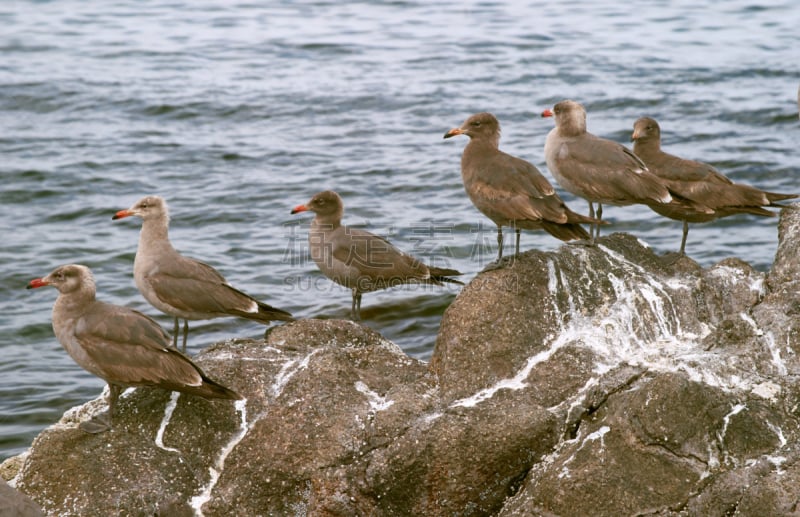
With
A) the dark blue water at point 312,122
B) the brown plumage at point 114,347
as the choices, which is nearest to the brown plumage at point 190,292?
the brown plumage at point 114,347

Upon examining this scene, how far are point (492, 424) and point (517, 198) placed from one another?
208cm

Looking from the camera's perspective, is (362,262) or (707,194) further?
(362,262)

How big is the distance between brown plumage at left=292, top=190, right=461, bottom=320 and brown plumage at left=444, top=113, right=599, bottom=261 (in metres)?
0.88

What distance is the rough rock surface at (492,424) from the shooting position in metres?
5.45

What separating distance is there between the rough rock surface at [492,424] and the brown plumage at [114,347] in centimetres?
20

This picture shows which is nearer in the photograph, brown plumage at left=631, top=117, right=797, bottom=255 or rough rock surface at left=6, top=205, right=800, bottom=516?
rough rock surface at left=6, top=205, right=800, bottom=516

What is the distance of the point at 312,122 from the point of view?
1773 cm

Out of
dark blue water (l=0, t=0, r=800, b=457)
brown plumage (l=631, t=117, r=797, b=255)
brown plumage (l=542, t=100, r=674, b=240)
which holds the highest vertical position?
brown plumage (l=542, t=100, r=674, b=240)

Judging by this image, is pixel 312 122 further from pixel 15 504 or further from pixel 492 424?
pixel 15 504

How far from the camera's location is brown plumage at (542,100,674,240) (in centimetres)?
769

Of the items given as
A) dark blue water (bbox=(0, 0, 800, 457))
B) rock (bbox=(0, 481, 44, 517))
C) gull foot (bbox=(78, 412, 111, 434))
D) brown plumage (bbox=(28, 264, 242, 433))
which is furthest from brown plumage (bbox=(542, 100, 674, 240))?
rock (bbox=(0, 481, 44, 517))

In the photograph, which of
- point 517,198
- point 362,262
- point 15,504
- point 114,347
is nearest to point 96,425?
point 114,347

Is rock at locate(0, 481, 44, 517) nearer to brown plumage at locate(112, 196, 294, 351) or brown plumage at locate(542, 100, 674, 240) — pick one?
brown plumage at locate(112, 196, 294, 351)

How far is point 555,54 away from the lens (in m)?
21.2
